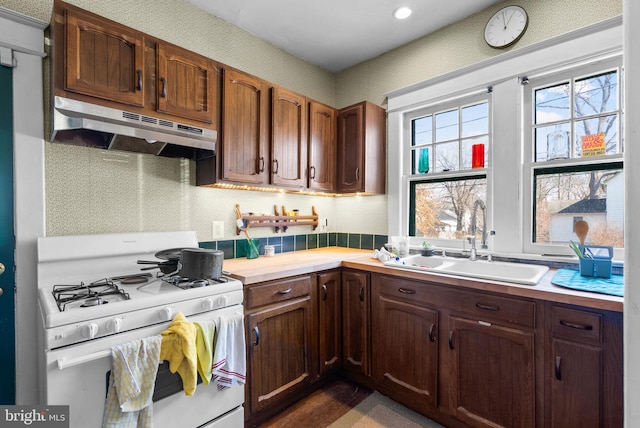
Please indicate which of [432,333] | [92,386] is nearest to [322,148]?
[432,333]

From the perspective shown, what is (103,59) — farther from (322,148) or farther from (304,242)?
(304,242)

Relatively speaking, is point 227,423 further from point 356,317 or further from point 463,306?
point 463,306

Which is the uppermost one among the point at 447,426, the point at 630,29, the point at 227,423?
the point at 630,29

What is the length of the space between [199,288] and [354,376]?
1.38 metres

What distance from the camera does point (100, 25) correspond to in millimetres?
1539

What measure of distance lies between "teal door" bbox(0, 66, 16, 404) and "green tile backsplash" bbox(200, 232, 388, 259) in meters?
0.97

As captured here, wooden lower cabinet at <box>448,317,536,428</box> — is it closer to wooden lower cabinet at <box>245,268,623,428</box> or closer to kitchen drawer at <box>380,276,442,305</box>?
wooden lower cabinet at <box>245,268,623,428</box>

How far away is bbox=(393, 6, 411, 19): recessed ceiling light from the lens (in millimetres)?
2205

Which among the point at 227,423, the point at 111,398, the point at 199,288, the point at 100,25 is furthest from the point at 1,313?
the point at 100,25

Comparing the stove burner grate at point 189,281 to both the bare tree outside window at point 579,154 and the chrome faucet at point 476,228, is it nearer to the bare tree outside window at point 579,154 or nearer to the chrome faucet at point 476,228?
the chrome faucet at point 476,228

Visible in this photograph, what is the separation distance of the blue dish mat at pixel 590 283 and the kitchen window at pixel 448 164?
2.57ft

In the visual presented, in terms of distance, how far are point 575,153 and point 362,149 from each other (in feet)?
4.64

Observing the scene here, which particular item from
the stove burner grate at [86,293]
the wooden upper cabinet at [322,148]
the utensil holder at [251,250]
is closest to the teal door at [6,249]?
the stove burner grate at [86,293]

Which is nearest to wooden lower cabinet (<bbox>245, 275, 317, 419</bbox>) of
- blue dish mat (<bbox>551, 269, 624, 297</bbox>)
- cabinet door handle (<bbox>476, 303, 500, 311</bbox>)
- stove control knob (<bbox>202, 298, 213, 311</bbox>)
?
stove control knob (<bbox>202, 298, 213, 311</bbox>)
